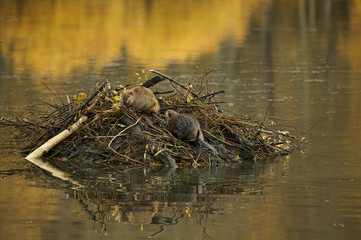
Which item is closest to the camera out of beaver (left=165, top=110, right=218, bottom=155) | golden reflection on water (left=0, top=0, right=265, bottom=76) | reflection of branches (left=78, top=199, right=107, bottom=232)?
reflection of branches (left=78, top=199, right=107, bottom=232)

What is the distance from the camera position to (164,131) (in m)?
13.8

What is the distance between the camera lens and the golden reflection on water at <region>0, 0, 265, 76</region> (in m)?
30.8

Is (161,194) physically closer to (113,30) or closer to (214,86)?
(214,86)

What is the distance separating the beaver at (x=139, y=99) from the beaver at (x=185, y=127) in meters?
0.35

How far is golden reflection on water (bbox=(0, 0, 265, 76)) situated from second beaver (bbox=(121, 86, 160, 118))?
9085mm

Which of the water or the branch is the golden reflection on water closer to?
the water

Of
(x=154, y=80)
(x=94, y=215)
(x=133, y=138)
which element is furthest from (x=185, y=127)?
(x=94, y=215)

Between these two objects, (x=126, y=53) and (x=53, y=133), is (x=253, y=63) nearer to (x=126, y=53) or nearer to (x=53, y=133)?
(x=126, y=53)

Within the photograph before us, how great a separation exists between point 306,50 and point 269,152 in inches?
714

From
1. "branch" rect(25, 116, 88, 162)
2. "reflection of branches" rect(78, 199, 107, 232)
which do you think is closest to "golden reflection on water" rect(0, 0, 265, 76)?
"branch" rect(25, 116, 88, 162)

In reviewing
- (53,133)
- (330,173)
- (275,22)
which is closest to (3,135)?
(53,133)

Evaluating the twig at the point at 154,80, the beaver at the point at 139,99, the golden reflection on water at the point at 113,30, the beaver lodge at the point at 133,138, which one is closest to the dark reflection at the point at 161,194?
the beaver lodge at the point at 133,138

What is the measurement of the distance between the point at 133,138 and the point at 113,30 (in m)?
27.7

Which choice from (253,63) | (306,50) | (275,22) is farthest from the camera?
(275,22)
